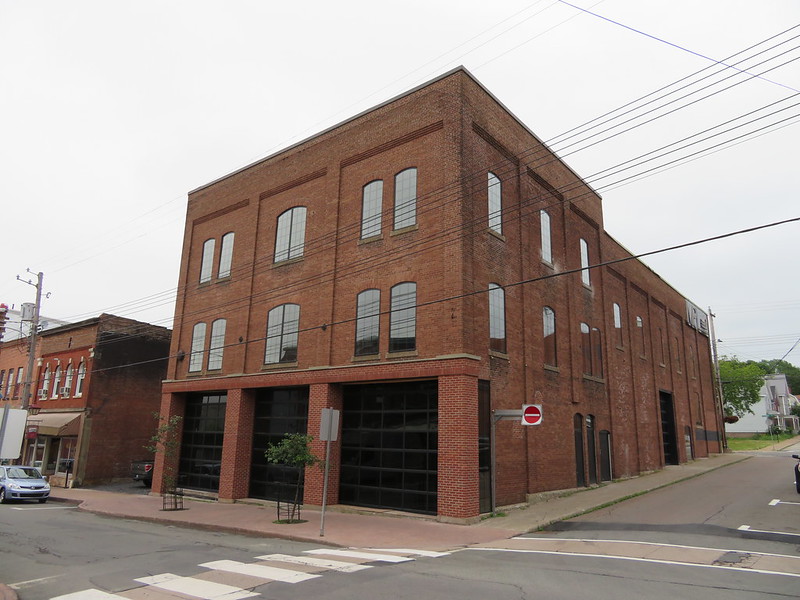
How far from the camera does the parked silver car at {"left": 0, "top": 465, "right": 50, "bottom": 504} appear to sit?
22734 millimetres

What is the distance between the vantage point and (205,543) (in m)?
12.5

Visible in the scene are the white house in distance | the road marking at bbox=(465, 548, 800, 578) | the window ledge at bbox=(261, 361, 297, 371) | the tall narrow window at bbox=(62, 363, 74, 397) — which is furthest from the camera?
the white house in distance

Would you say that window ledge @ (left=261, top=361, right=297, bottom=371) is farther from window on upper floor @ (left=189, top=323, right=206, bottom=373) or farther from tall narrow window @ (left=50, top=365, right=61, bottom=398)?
tall narrow window @ (left=50, top=365, right=61, bottom=398)

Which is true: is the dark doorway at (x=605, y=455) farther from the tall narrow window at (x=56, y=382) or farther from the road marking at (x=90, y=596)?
the tall narrow window at (x=56, y=382)

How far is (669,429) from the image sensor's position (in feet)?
116

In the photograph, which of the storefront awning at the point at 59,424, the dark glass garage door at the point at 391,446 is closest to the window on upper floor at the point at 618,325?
the dark glass garage door at the point at 391,446

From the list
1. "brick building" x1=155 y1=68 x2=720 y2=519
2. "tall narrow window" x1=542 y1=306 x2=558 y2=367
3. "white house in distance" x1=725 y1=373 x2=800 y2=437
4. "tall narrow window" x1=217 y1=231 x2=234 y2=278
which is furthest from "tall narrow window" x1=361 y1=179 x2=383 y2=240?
"white house in distance" x1=725 y1=373 x2=800 y2=437

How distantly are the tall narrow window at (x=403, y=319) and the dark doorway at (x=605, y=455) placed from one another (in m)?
12.8

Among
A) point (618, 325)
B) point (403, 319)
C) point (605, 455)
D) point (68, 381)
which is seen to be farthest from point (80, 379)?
point (618, 325)

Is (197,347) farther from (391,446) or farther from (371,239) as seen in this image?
(391,446)

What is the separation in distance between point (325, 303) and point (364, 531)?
819 cm

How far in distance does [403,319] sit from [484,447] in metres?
4.52

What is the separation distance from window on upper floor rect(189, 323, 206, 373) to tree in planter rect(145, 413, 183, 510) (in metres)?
2.42

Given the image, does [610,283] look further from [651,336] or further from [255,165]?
[255,165]
